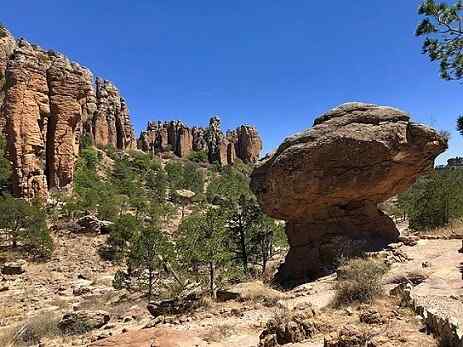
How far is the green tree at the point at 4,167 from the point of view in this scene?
3011cm

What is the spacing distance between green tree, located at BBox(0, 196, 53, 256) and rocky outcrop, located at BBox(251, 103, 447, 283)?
1776 centimetres

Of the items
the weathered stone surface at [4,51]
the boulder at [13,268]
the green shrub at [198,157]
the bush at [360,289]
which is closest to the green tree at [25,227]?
the boulder at [13,268]

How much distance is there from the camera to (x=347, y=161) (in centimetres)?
1636

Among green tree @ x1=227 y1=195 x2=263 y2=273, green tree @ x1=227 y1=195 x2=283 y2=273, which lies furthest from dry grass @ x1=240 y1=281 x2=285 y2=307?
green tree @ x1=227 y1=195 x2=263 y2=273

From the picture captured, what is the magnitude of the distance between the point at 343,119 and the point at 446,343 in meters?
12.7

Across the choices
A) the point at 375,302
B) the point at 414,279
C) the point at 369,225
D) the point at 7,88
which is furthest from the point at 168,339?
the point at 7,88

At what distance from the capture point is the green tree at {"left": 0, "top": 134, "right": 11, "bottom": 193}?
30109mm

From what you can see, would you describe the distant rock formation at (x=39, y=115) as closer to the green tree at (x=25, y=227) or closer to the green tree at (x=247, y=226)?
the green tree at (x=25, y=227)

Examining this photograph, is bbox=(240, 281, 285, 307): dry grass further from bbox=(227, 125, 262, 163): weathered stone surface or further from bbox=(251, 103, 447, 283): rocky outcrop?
bbox=(227, 125, 262, 163): weathered stone surface

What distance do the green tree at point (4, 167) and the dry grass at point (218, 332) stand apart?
86.5 ft

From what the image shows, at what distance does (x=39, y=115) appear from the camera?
36281mm

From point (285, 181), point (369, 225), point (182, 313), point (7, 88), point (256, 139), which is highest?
point (256, 139)

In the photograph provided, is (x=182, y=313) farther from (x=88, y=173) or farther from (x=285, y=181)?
(x=88, y=173)

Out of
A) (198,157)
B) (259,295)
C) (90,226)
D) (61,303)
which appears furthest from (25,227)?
(198,157)
